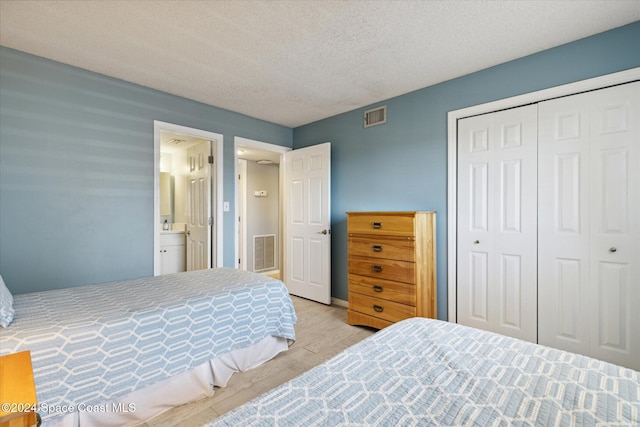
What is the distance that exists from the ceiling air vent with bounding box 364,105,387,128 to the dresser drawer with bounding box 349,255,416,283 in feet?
5.19

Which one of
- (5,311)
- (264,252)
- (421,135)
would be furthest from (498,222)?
(264,252)

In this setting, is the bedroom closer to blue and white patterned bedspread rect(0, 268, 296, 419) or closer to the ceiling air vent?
the ceiling air vent

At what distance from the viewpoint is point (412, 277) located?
8.71 ft

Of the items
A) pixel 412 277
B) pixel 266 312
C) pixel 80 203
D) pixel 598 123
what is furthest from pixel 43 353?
pixel 598 123

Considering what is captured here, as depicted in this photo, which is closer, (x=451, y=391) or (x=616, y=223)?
(x=451, y=391)

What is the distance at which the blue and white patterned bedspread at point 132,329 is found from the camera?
137cm

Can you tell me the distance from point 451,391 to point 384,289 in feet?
6.57

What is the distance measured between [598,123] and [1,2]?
4039 mm

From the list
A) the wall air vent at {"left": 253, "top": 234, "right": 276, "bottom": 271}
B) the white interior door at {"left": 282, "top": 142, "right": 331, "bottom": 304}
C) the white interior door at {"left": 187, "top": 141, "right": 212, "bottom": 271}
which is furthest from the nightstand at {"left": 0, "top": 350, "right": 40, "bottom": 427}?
the wall air vent at {"left": 253, "top": 234, "right": 276, "bottom": 271}

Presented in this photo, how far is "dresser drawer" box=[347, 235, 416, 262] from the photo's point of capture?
2674 mm

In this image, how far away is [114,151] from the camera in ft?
9.06

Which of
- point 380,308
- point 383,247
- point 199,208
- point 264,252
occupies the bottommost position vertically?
point 380,308

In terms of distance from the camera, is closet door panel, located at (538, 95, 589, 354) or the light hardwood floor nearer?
the light hardwood floor

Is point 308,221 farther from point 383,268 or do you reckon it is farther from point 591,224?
point 591,224
